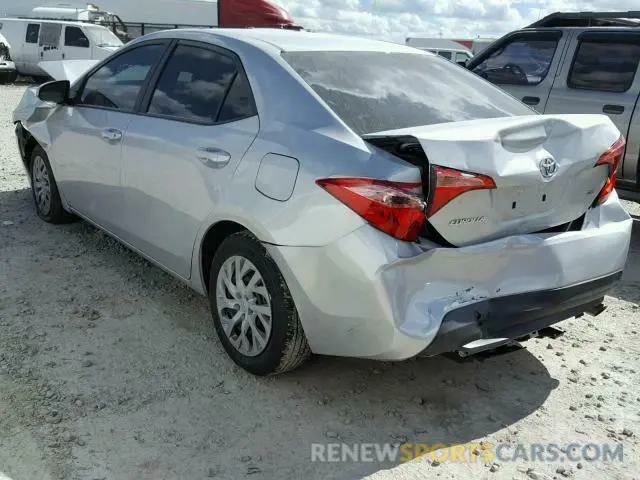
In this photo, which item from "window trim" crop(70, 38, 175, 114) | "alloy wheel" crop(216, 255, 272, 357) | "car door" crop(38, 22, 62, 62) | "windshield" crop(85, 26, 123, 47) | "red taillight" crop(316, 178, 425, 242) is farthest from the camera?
"car door" crop(38, 22, 62, 62)

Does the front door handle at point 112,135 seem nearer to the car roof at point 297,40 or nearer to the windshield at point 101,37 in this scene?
the car roof at point 297,40

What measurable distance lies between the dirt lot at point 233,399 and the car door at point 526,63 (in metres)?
2.94

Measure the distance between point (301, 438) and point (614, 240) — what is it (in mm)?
1765

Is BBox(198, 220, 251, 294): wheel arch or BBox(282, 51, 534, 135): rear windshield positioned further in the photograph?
BBox(198, 220, 251, 294): wheel arch

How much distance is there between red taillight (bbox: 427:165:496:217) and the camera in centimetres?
258

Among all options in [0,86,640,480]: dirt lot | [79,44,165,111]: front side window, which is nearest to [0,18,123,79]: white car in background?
[79,44,165,111]: front side window

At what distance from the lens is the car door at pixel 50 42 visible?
59.4 feet

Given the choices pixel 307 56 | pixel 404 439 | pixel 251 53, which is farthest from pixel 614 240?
pixel 251 53

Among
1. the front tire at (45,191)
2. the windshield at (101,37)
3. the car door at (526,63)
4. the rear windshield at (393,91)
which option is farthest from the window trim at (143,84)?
the windshield at (101,37)

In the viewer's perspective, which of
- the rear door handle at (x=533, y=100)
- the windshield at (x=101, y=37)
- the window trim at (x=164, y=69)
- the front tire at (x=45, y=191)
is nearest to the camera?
the window trim at (x=164, y=69)

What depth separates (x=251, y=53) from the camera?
3.31 metres

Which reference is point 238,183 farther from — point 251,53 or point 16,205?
point 16,205

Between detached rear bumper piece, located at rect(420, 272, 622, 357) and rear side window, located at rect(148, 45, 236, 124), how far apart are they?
163 centimetres

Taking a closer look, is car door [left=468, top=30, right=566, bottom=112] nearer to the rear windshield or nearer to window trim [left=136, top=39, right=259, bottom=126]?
the rear windshield
